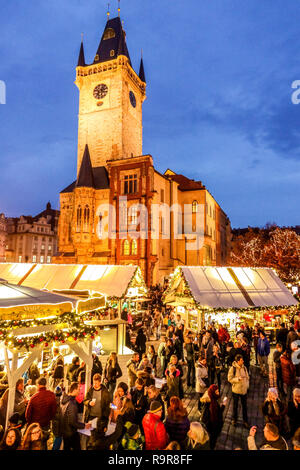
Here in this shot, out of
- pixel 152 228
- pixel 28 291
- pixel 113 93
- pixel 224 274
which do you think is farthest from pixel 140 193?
pixel 28 291

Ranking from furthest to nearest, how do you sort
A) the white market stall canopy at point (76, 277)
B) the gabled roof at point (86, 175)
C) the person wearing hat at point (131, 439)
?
the gabled roof at point (86, 175), the white market stall canopy at point (76, 277), the person wearing hat at point (131, 439)

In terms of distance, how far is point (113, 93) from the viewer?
148 ft

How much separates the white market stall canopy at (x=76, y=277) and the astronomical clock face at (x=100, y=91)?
1357 inches

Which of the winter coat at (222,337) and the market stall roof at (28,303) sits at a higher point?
the market stall roof at (28,303)

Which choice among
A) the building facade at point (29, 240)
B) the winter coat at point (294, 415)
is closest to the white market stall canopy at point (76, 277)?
the winter coat at point (294, 415)

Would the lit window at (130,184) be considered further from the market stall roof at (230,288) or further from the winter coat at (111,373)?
the winter coat at (111,373)

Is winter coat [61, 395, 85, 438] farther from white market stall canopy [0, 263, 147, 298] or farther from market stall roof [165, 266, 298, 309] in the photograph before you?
white market stall canopy [0, 263, 147, 298]

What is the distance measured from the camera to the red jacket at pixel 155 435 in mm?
4945

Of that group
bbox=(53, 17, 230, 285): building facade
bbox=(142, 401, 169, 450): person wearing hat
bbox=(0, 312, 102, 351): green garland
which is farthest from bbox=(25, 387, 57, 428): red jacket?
bbox=(53, 17, 230, 285): building facade

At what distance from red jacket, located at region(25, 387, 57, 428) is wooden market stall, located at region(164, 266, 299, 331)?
9056 mm

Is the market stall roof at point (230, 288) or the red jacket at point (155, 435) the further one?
the market stall roof at point (230, 288)

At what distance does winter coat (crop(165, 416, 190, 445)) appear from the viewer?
17.6ft
